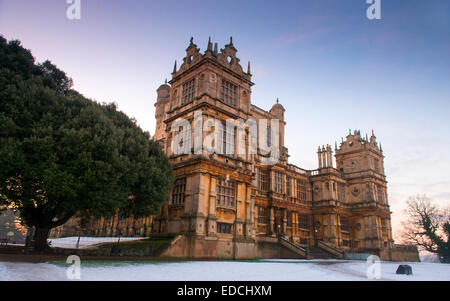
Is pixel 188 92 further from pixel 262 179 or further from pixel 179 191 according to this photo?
pixel 262 179

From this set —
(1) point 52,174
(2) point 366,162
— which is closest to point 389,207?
(2) point 366,162

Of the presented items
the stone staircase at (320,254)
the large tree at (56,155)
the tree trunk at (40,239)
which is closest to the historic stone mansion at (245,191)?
the stone staircase at (320,254)

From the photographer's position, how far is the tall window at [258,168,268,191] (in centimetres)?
3944

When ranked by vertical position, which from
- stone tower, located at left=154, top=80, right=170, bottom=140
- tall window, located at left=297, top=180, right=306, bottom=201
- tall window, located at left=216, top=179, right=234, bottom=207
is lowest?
tall window, located at left=216, top=179, right=234, bottom=207

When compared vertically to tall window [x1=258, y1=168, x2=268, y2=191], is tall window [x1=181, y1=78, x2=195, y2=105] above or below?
above

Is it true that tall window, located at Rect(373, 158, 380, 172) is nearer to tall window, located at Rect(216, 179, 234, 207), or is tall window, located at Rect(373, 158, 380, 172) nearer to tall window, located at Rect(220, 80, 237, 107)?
tall window, located at Rect(220, 80, 237, 107)

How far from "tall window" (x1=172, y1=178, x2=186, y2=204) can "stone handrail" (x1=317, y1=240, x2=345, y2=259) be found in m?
24.5

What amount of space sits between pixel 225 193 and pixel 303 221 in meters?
21.4

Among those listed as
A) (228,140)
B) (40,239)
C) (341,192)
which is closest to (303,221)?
(341,192)

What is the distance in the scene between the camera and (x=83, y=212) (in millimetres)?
21844

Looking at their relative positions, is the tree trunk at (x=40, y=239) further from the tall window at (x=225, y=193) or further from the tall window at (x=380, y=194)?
the tall window at (x=380, y=194)

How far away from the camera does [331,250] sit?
40844 mm

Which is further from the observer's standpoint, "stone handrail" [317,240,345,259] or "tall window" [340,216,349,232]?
"tall window" [340,216,349,232]

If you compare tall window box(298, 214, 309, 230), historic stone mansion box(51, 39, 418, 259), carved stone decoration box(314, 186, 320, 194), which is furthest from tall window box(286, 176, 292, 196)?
carved stone decoration box(314, 186, 320, 194)
